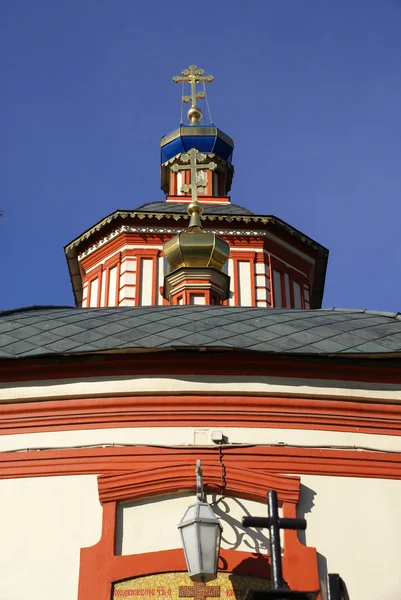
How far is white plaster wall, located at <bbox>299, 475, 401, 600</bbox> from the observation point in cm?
587

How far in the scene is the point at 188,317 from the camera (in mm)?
7086

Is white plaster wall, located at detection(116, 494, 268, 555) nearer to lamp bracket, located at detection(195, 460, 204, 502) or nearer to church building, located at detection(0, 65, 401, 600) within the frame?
church building, located at detection(0, 65, 401, 600)

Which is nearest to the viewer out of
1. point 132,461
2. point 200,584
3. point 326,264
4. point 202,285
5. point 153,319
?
point 200,584

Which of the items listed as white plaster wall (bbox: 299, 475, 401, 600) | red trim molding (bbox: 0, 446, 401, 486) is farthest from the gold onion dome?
white plaster wall (bbox: 299, 475, 401, 600)

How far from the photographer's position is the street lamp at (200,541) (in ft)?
17.6

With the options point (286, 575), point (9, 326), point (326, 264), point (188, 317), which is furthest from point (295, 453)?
point (326, 264)

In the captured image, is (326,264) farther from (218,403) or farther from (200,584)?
(200,584)

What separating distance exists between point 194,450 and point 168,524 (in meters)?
0.52

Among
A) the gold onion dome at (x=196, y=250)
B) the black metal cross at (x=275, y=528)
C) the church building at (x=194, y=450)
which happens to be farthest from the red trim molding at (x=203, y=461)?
the gold onion dome at (x=196, y=250)

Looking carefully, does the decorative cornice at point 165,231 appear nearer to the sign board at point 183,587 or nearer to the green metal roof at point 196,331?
the green metal roof at point 196,331

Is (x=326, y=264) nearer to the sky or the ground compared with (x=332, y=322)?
nearer to the sky

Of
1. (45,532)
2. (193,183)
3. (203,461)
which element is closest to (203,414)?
(203,461)

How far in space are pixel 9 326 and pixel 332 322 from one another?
2.45 m

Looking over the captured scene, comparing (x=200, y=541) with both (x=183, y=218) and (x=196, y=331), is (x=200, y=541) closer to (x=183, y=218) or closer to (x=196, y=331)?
(x=196, y=331)
